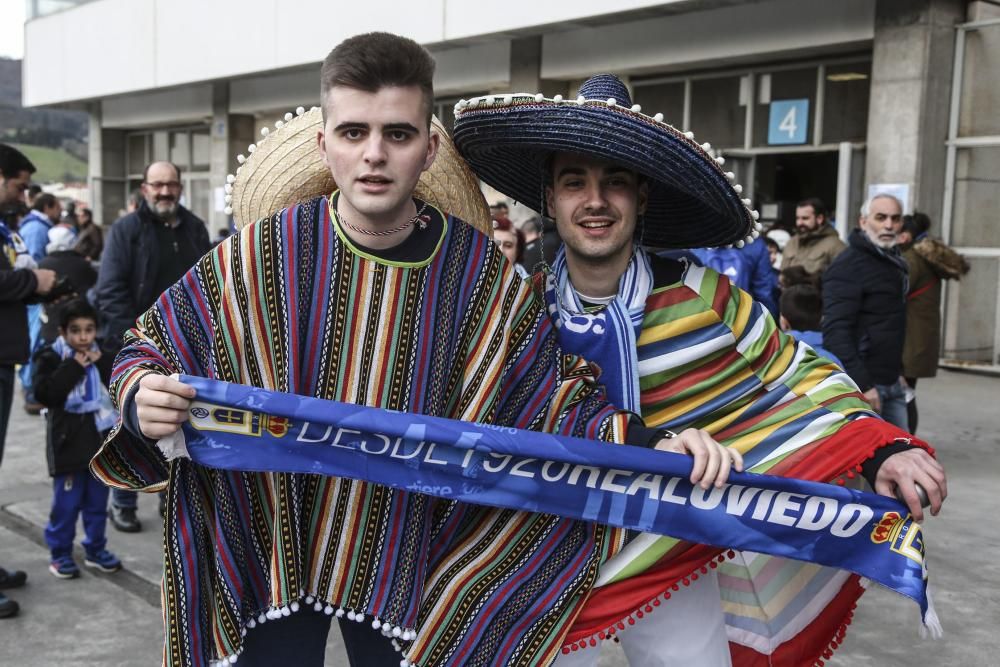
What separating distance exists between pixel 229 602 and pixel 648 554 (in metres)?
0.94

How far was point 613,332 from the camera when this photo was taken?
2342 mm

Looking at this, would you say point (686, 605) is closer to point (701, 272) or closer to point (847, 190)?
point (701, 272)

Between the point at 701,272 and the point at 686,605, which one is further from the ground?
the point at 701,272

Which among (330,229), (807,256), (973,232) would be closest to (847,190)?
(973,232)

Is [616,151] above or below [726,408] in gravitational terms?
above

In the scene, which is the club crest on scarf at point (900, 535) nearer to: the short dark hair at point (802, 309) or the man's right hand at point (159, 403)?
the man's right hand at point (159, 403)

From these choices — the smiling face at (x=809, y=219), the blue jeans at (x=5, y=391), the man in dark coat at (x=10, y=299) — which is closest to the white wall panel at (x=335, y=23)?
the smiling face at (x=809, y=219)

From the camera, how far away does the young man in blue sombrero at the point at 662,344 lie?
2262 millimetres

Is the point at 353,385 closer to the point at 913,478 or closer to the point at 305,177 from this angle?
the point at 305,177

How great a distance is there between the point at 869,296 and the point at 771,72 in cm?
670

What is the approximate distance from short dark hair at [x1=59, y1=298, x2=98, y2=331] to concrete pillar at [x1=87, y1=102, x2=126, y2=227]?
20.2 meters

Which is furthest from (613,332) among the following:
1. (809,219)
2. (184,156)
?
(184,156)

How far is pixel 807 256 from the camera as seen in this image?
8797 millimetres

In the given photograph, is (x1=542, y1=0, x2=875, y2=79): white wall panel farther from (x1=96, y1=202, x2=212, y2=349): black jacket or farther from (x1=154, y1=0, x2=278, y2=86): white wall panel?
(x1=96, y1=202, x2=212, y2=349): black jacket
